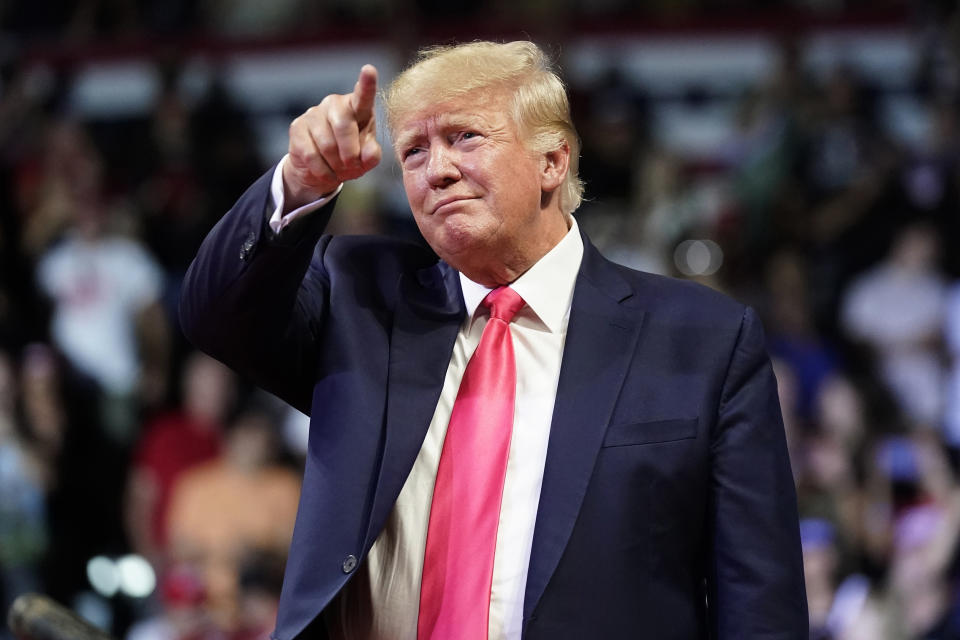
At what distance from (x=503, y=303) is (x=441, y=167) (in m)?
0.24

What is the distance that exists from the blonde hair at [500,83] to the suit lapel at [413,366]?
10.1 inches

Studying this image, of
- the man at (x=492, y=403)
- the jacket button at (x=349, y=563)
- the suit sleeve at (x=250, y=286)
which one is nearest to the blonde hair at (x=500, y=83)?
the man at (x=492, y=403)

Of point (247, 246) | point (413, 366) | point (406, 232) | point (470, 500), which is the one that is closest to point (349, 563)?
point (470, 500)

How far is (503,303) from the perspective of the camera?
6.73 feet

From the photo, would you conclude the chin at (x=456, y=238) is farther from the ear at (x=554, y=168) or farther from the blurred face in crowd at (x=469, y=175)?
the ear at (x=554, y=168)

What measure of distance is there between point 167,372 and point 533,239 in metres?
4.29

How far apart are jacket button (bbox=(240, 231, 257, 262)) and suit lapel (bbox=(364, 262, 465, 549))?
0.28m

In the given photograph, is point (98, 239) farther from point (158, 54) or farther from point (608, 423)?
point (608, 423)

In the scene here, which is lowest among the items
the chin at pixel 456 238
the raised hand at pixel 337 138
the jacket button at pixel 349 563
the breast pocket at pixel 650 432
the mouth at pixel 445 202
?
the jacket button at pixel 349 563

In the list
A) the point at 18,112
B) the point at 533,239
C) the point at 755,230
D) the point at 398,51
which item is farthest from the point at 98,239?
the point at 533,239

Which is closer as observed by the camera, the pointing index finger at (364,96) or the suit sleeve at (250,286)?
the pointing index finger at (364,96)

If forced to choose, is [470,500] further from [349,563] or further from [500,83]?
[500,83]

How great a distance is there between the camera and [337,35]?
820 cm

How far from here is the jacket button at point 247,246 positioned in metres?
1.84
